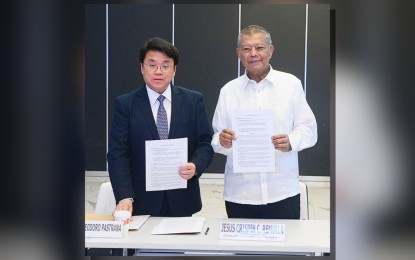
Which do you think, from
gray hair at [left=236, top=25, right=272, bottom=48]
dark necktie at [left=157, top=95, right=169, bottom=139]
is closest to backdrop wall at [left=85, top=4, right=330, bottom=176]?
gray hair at [left=236, top=25, right=272, bottom=48]

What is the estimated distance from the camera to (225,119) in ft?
7.78

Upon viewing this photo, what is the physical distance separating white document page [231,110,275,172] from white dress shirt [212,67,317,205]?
0.03 meters

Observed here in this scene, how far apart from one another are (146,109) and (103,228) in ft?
1.91

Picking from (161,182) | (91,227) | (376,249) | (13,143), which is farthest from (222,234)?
(13,143)

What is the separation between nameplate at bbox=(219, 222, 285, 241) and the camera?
228cm

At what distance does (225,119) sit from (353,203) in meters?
0.71

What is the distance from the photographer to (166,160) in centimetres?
239

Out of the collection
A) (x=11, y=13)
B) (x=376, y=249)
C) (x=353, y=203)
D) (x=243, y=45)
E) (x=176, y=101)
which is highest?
(x=11, y=13)

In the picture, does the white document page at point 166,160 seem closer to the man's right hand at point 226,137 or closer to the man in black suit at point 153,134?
the man in black suit at point 153,134

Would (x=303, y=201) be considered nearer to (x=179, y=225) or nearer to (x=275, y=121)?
(x=275, y=121)

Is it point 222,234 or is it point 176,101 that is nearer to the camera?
point 222,234

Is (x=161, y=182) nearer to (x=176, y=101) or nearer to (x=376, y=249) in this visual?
(x=176, y=101)

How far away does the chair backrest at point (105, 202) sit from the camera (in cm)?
240

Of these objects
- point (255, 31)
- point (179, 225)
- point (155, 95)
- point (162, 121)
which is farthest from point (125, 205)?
point (255, 31)
